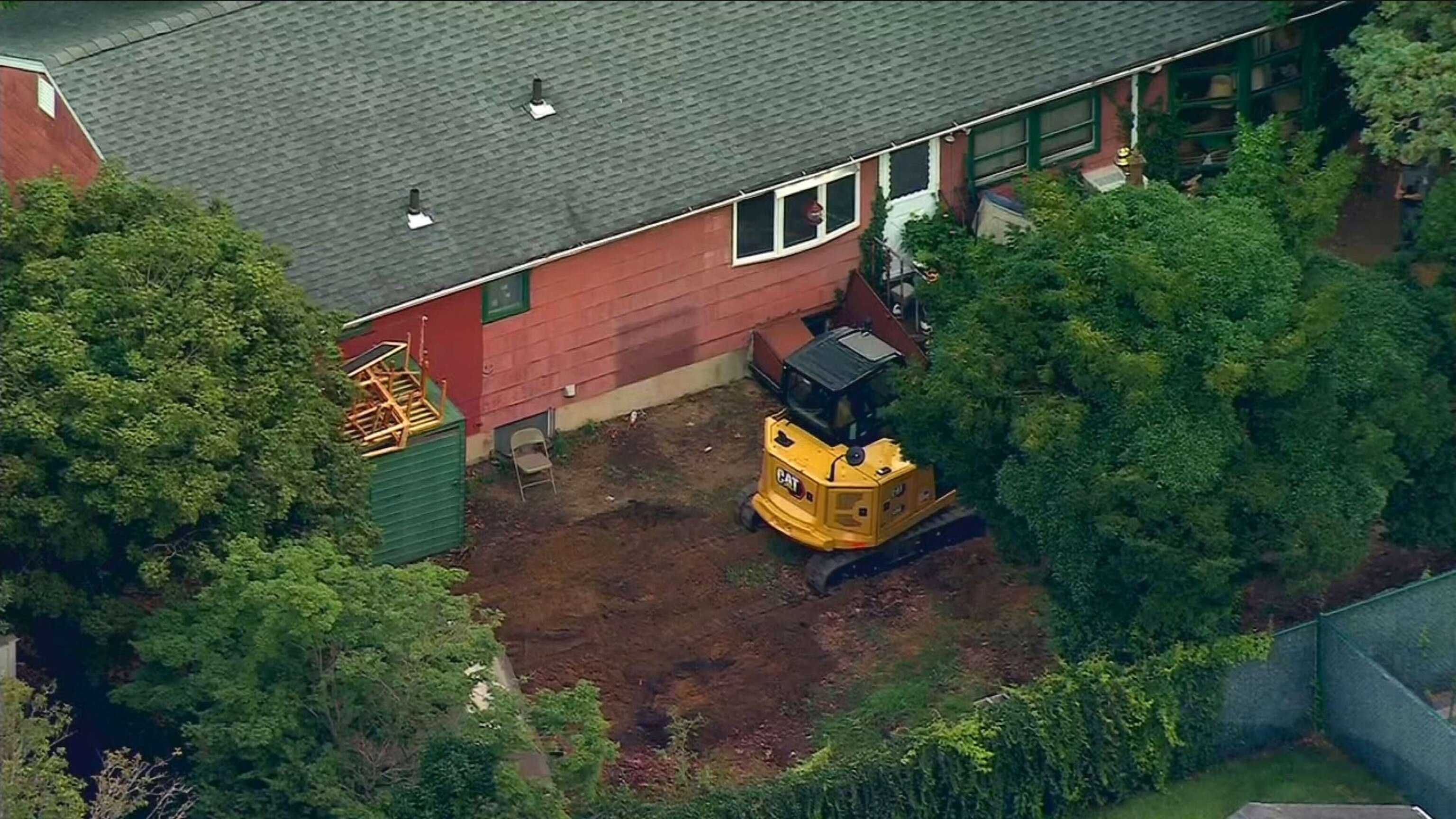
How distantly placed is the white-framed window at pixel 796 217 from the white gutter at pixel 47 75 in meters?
9.46

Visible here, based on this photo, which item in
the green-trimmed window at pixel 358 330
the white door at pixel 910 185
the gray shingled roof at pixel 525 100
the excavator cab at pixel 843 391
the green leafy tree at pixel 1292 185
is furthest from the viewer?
the white door at pixel 910 185

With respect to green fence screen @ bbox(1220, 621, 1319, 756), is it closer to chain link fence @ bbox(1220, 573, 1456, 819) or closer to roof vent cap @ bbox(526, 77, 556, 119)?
chain link fence @ bbox(1220, 573, 1456, 819)

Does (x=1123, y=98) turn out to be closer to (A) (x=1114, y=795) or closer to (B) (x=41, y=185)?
(A) (x=1114, y=795)

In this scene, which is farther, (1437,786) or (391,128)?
(391,128)

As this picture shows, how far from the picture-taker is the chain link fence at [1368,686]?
35.8 metres

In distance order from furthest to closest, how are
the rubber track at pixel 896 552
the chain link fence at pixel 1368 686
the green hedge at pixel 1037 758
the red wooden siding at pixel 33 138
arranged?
1. the red wooden siding at pixel 33 138
2. the rubber track at pixel 896 552
3. the chain link fence at pixel 1368 686
4. the green hedge at pixel 1037 758

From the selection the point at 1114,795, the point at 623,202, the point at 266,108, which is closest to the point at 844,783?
the point at 1114,795

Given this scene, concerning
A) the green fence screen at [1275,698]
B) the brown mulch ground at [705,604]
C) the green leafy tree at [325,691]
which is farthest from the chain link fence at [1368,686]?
the green leafy tree at [325,691]

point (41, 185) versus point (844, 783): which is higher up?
point (41, 185)

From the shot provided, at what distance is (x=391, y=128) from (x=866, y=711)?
459 inches

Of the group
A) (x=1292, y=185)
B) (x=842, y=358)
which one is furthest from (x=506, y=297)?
(x=1292, y=185)

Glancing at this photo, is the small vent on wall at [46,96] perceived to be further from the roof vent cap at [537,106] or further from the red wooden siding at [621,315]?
the roof vent cap at [537,106]

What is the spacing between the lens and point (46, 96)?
139 feet

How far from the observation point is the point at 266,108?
140 feet
